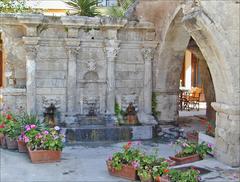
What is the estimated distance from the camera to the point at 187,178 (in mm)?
5941

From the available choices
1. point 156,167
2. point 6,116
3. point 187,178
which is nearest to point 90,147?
point 6,116

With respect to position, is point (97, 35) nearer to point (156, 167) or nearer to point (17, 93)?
point (17, 93)

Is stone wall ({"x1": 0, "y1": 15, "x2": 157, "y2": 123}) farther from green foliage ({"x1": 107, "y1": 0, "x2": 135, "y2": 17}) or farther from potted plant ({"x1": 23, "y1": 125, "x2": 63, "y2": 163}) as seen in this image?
green foliage ({"x1": 107, "y1": 0, "x2": 135, "y2": 17})

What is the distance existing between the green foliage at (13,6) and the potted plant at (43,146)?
741 cm

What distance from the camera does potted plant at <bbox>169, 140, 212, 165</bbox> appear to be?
732 centimetres

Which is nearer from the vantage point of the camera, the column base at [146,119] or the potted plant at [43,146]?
the potted plant at [43,146]

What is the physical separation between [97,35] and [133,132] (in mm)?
2670

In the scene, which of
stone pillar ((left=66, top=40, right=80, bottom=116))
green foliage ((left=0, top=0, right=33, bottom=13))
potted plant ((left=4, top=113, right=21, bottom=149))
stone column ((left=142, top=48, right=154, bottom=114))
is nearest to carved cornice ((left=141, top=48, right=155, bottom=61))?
stone column ((left=142, top=48, right=154, bottom=114))

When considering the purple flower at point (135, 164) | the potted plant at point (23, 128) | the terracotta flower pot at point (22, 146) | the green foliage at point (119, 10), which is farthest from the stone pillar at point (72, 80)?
the purple flower at point (135, 164)

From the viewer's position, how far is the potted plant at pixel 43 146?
8.02 meters

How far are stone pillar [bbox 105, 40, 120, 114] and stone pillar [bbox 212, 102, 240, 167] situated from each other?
431 cm

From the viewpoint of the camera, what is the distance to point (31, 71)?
420 inches

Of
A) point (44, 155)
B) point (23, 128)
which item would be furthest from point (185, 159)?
point (23, 128)

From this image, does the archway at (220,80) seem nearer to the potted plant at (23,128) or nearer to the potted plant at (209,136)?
the potted plant at (209,136)
